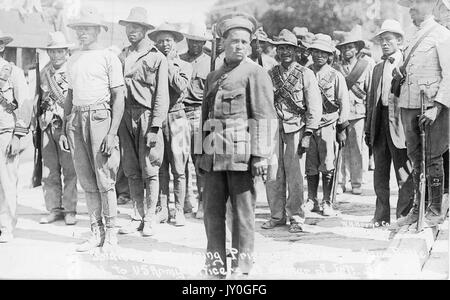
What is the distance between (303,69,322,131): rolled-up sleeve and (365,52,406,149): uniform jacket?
490 millimetres

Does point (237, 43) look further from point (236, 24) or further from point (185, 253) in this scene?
point (185, 253)

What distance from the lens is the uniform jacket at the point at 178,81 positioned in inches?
312

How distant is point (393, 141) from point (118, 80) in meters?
2.61

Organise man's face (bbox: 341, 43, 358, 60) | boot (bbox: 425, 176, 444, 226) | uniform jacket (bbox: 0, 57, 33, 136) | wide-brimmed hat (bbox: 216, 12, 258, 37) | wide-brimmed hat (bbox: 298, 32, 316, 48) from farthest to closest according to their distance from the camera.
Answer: man's face (bbox: 341, 43, 358, 60)
wide-brimmed hat (bbox: 298, 32, 316, 48)
uniform jacket (bbox: 0, 57, 33, 136)
boot (bbox: 425, 176, 444, 226)
wide-brimmed hat (bbox: 216, 12, 258, 37)

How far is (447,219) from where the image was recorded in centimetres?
686

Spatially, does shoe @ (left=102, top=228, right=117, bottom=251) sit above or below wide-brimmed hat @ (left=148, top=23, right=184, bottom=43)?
below

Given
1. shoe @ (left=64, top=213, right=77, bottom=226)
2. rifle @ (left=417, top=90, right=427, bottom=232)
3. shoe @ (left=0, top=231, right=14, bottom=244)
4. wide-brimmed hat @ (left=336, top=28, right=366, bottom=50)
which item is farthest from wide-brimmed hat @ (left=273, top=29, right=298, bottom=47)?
shoe @ (left=0, top=231, right=14, bottom=244)

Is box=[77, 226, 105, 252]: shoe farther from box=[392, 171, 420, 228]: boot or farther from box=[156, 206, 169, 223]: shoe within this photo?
box=[392, 171, 420, 228]: boot

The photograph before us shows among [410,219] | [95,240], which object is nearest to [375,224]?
[410,219]

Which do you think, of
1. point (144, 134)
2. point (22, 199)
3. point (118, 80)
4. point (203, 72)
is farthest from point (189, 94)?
point (22, 199)

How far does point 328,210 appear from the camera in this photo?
27.1 feet

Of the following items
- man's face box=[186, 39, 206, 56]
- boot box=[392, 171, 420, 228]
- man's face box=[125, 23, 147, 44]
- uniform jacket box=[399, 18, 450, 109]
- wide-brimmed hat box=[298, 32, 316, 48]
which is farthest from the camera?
man's face box=[186, 39, 206, 56]

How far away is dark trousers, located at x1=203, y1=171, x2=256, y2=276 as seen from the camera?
606cm

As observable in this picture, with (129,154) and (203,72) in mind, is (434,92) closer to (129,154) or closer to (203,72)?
(203,72)
